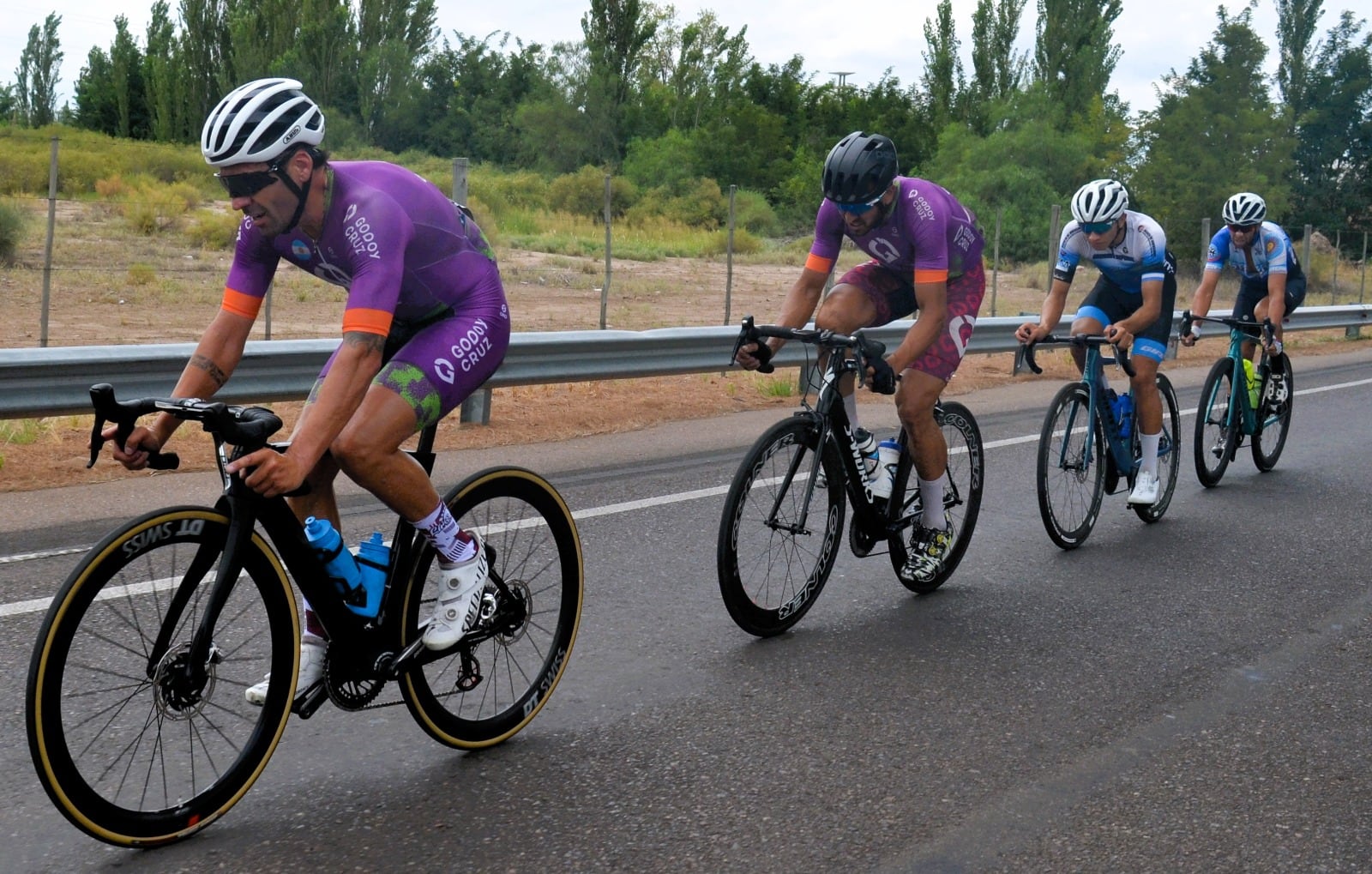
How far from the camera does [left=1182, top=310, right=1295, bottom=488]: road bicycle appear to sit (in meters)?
8.98

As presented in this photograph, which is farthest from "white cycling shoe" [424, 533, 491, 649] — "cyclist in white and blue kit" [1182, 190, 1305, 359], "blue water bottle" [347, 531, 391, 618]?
"cyclist in white and blue kit" [1182, 190, 1305, 359]

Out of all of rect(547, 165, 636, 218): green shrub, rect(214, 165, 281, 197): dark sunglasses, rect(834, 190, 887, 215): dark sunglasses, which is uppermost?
rect(547, 165, 636, 218): green shrub

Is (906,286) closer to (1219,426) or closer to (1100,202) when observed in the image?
(1100,202)

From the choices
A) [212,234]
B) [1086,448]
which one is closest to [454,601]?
[1086,448]

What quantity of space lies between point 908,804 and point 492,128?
67.5 meters

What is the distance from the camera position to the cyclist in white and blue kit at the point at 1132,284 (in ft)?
24.3

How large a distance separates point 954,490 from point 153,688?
383 cm

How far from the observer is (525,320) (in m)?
19.9

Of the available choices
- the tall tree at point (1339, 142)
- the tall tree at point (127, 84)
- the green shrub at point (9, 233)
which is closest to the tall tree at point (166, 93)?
the tall tree at point (127, 84)

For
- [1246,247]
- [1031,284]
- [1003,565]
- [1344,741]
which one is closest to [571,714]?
[1344,741]

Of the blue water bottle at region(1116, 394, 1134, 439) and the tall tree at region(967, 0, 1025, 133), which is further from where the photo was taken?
the tall tree at region(967, 0, 1025, 133)

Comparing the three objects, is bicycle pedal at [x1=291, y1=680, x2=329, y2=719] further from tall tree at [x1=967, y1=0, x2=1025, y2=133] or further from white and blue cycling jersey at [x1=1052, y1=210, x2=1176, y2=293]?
tall tree at [x1=967, y1=0, x2=1025, y2=133]

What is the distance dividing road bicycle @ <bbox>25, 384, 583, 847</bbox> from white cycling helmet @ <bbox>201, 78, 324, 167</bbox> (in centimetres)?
65

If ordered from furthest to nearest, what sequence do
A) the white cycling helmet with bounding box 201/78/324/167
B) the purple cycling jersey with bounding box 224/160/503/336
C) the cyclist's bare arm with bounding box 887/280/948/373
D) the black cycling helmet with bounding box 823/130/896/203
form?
the cyclist's bare arm with bounding box 887/280/948/373
the black cycling helmet with bounding box 823/130/896/203
the purple cycling jersey with bounding box 224/160/503/336
the white cycling helmet with bounding box 201/78/324/167
